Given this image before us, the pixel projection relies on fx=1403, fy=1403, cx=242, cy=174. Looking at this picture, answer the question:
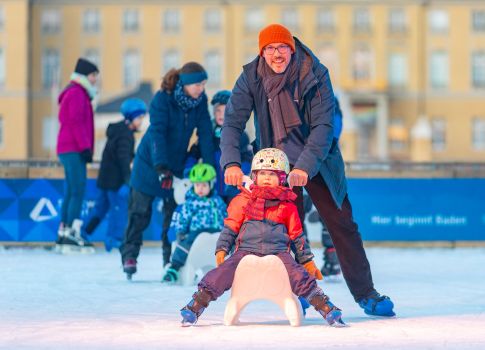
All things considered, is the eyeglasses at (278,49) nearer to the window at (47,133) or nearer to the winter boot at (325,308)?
the winter boot at (325,308)

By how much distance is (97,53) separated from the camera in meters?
68.8

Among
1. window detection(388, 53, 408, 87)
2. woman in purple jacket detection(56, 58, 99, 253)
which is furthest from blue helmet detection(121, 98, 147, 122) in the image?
window detection(388, 53, 408, 87)

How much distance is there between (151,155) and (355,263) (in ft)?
10.4

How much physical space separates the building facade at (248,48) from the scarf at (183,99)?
56999 millimetres

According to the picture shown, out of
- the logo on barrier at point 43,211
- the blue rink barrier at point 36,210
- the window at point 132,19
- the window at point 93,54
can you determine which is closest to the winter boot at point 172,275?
the blue rink barrier at point 36,210

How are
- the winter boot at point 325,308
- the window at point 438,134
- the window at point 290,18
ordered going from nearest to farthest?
1. the winter boot at point 325,308
2. the window at point 290,18
3. the window at point 438,134

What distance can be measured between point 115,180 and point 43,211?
0.97m

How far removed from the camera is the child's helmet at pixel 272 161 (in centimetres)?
736

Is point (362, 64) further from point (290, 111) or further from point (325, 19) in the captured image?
point (290, 111)

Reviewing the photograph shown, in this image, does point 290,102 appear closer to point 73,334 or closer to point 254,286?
point 254,286

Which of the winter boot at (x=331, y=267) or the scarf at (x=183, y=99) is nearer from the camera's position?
the scarf at (x=183, y=99)

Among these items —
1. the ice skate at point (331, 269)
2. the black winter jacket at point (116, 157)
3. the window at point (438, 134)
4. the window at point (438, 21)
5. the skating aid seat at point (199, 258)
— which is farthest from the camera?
the window at point (438, 134)

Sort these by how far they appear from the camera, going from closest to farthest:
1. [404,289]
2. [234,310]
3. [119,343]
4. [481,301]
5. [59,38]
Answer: [119,343] → [234,310] → [481,301] → [404,289] → [59,38]

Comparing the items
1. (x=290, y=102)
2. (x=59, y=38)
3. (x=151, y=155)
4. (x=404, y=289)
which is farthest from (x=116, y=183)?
(x=59, y=38)
